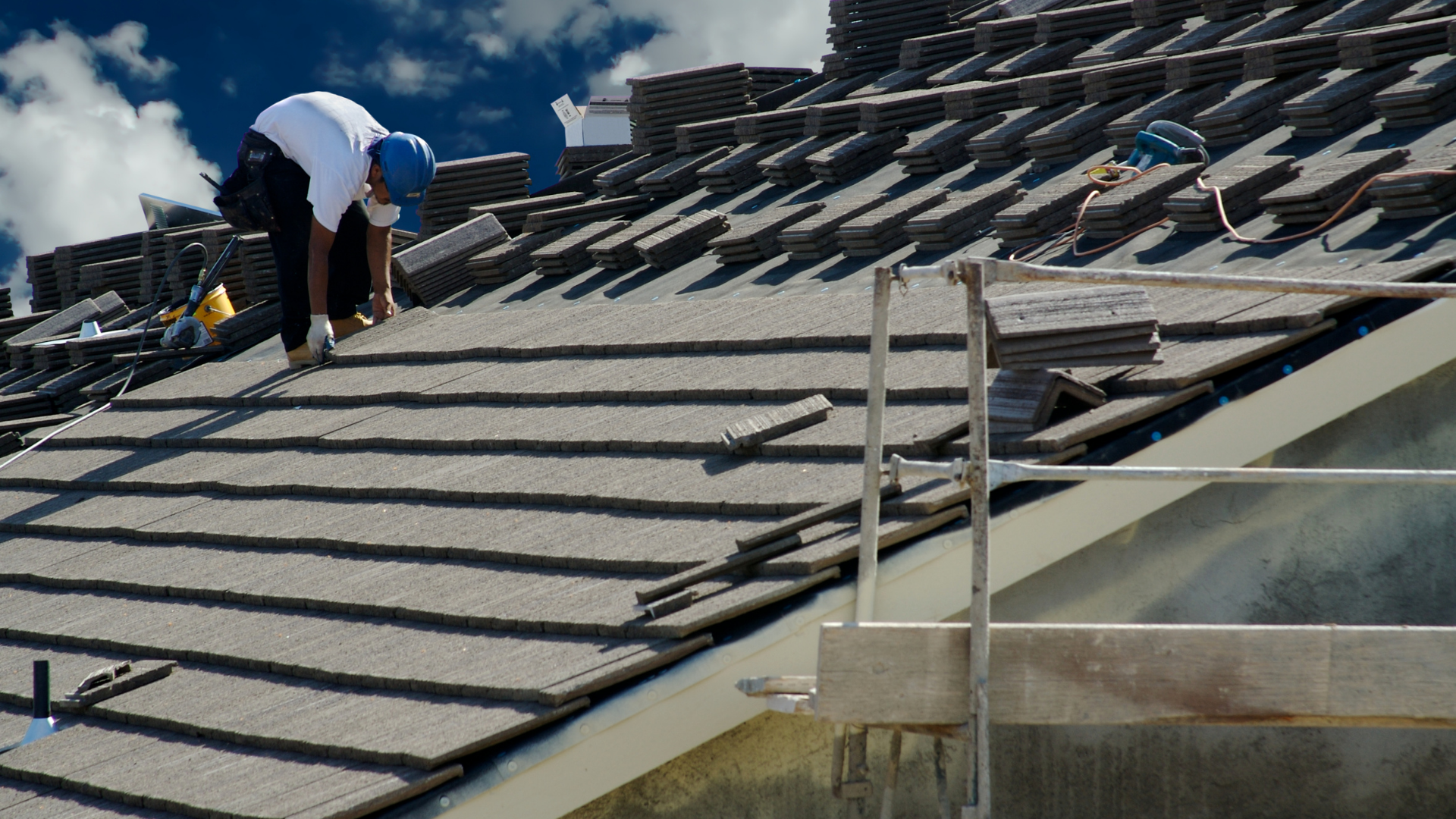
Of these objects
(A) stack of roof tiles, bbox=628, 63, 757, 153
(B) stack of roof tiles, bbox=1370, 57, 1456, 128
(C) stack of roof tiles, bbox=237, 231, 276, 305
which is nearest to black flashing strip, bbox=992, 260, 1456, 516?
(B) stack of roof tiles, bbox=1370, 57, 1456, 128

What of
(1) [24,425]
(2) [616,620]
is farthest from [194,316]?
(2) [616,620]

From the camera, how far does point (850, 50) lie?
11.4 m

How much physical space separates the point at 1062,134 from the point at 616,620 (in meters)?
4.52

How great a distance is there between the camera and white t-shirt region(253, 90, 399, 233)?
25.5 ft

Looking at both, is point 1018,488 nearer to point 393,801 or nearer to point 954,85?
point 393,801

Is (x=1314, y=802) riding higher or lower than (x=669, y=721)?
lower

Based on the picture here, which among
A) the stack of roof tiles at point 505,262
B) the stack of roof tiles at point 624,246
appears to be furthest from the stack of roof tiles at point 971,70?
the stack of roof tiles at point 505,262

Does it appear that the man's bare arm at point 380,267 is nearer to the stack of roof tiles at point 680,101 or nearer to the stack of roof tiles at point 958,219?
the stack of roof tiles at point 680,101

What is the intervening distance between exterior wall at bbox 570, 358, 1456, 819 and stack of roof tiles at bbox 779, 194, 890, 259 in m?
3.17

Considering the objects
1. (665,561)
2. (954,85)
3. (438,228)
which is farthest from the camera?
(438,228)

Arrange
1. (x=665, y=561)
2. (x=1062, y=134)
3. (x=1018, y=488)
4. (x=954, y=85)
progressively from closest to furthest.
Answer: (x=1018, y=488)
(x=665, y=561)
(x=1062, y=134)
(x=954, y=85)

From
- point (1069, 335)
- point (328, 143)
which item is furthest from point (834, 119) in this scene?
point (1069, 335)

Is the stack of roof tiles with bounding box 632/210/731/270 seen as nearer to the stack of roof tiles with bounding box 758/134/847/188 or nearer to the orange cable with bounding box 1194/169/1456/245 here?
the stack of roof tiles with bounding box 758/134/847/188

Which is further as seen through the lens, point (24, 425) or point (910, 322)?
point (24, 425)
